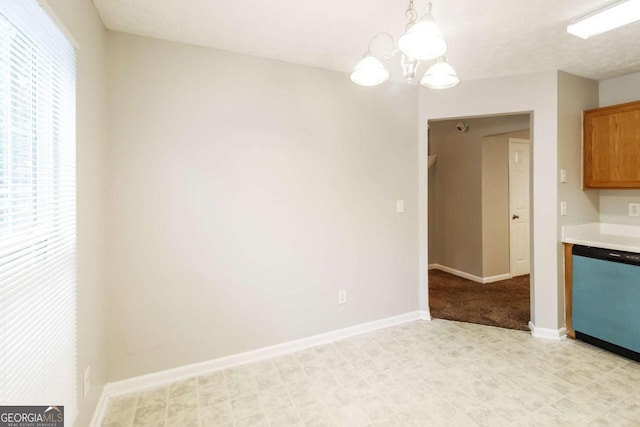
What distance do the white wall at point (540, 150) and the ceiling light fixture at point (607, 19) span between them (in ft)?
2.55

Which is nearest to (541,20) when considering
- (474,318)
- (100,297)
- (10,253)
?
(474,318)

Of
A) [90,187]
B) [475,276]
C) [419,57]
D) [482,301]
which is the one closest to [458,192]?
[475,276]

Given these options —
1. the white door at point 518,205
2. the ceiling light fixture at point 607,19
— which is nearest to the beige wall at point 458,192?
the white door at point 518,205

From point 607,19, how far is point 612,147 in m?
1.43

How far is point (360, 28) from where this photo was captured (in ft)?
7.00

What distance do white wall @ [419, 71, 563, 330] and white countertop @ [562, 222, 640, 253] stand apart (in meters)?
0.19

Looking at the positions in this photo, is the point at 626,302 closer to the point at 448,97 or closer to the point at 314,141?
the point at 448,97

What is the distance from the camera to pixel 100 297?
6.64 ft

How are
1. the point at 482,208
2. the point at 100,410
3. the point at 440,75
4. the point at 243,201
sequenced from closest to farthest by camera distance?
the point at 440,75 < the point at 100,410 < the point at 243,201 < the point at 482,208

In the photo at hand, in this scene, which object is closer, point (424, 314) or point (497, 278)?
→ point (424, 314)

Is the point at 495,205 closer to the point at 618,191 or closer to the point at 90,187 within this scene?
the point at 618,191

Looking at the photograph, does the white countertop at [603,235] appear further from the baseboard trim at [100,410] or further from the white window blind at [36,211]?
the baseboard trim at [100,410]

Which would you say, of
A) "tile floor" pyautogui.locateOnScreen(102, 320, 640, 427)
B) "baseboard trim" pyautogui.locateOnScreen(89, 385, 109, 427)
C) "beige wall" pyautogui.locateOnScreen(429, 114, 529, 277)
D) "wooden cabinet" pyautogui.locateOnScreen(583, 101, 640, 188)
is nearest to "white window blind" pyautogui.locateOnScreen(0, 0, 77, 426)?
"baseboard trim" pyautogui.locateOnScreen(89, 385, 109, 427)

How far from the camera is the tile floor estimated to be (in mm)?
1888
